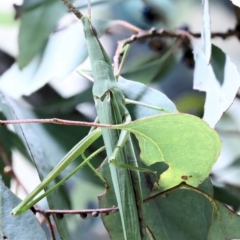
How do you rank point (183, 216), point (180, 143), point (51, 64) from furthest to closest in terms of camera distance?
point (51, 64)
point (183, 216)
point (180, 143)

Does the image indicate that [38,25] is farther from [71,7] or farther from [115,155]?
[115,155]

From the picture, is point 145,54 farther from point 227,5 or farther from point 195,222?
point 195,222

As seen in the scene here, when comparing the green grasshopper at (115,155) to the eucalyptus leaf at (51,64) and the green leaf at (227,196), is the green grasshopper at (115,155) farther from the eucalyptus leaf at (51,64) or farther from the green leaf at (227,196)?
the green leaf at (227,196)

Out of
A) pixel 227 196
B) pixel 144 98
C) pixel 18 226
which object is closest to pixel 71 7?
pixel 144 98

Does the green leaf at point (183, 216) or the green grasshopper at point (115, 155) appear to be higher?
the green grasshopper at point (115, 155)

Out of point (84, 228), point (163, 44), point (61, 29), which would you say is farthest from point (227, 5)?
point (84, 228)

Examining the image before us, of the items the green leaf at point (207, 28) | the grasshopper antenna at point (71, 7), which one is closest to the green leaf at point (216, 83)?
the green leaf at point (207, 28)

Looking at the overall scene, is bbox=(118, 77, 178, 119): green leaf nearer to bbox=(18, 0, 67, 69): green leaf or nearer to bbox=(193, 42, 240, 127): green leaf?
bbox=(193, 42, 240, 127): green leaf
